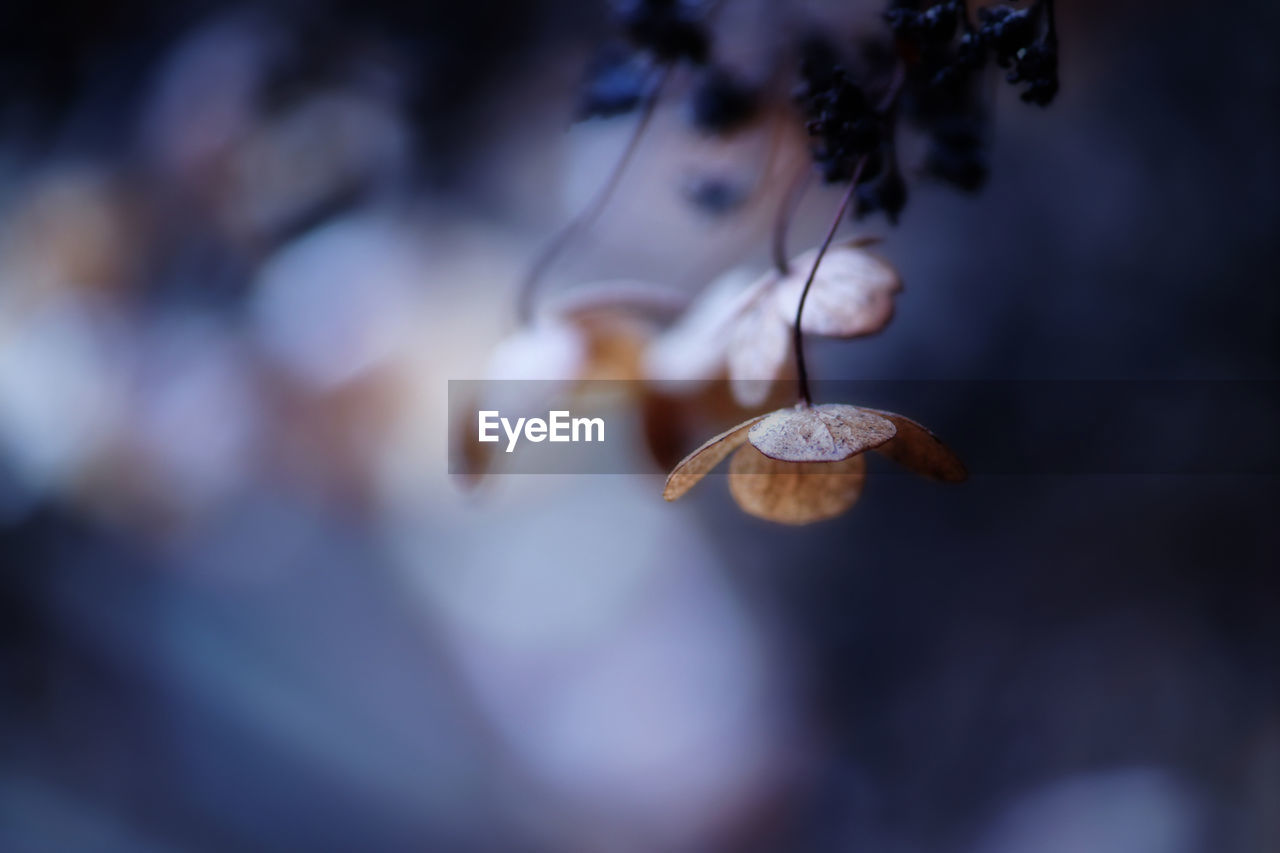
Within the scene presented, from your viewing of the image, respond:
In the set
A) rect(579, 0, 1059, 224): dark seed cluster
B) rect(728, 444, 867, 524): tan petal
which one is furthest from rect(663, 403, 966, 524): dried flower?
rect(579, 0, 1059, 224): dark seed cluster

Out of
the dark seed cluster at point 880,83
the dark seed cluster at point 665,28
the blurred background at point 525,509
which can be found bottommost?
the blurred background at point 525,509

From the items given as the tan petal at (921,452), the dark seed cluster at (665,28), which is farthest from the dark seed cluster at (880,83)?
the tan petal at (921,452)

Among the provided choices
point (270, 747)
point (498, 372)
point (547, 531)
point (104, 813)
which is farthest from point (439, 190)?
point (104, 813)

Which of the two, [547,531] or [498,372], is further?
[547,531]

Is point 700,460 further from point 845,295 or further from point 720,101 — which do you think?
point 720,101

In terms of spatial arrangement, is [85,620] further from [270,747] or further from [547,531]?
[547,531]

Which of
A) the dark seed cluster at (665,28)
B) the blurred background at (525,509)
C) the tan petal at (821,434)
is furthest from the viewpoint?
the blurred background at (525,509)

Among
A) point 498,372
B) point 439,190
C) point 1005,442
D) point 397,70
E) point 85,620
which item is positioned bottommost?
point 85,620

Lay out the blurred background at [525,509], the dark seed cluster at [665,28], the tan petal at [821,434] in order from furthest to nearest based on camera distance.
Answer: the blurred background at [525,509], the dark seed cluster at [665,28], the tan petal at [821,434]
